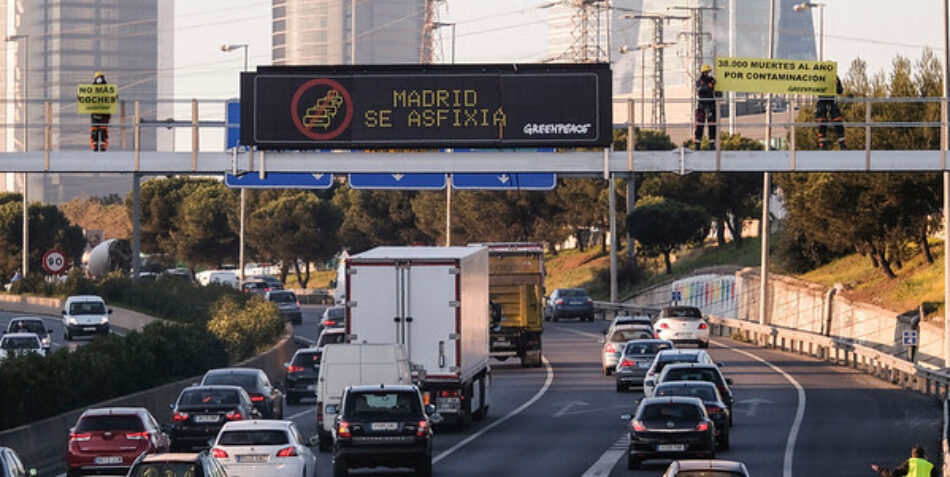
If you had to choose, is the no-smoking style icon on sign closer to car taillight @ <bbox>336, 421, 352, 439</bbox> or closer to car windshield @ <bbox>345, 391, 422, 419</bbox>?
car windshield @ <bbox>345, 391, 422, 419</bbox>

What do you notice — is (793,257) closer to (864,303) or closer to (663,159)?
(864,303)

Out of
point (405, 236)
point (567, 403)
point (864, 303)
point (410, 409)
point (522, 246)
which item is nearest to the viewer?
point (410, 409)

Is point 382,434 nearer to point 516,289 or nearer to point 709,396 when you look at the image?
point 709,396

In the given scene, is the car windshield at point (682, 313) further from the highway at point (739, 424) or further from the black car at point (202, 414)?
the black car at point (202, 414)

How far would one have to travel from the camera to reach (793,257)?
283ft

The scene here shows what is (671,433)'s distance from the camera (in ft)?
96.9

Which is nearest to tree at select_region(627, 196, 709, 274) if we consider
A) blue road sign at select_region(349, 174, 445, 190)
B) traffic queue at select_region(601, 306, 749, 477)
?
blue road sign at select_region(349, 174, 445, 190)

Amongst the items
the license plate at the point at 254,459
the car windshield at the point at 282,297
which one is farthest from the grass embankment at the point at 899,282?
the license plate at the point at 254,459

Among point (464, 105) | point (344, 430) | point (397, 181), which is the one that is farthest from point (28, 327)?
point (344, 430)

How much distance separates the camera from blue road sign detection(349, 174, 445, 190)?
4725cm

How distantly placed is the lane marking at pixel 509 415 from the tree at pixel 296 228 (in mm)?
77664

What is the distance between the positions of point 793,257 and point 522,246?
116 ft

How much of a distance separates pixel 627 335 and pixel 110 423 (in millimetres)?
27700

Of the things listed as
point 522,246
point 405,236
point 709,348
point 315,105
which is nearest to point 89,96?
point 315,105
